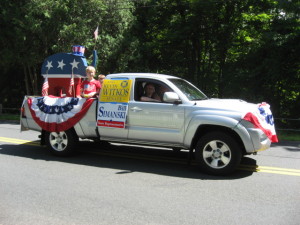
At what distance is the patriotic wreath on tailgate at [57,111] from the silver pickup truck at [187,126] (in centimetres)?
18

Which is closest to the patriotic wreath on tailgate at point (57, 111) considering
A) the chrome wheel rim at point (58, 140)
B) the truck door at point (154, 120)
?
the chrome wheel rim at point (58, 140)

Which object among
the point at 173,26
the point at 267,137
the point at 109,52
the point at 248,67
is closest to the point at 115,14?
the point at 109,52

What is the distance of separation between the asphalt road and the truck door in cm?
65

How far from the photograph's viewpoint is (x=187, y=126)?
642cm

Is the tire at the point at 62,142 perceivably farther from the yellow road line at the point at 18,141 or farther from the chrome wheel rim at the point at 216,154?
the chrome wheel rim at the point at 216,154

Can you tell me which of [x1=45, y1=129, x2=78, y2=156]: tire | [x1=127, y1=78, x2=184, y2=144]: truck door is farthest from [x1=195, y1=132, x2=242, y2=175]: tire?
[x1=45, y1=129, x2=78, y2=156]: tire

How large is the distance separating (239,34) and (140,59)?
578cm

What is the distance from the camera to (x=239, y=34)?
17.5 meters

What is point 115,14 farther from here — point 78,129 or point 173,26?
point 78,129

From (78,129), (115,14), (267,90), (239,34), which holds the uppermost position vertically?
(115,14)

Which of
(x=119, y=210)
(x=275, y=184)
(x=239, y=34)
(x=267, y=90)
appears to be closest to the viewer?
(x=119, y=210)

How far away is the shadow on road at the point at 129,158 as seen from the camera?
646 centimetres

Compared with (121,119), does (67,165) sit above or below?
below

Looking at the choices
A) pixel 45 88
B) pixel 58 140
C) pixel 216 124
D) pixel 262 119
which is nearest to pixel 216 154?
pixel 216 124
